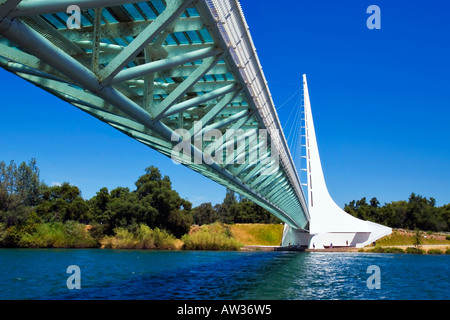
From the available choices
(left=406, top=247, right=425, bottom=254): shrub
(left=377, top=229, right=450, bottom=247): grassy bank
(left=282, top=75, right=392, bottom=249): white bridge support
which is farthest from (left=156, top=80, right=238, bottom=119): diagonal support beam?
(left=377, top=229, right=450, bottom=247): grassy bank

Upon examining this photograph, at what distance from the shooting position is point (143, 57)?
8.97 m

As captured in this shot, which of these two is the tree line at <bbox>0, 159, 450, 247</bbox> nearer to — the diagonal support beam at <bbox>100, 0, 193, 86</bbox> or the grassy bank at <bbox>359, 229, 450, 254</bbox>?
the grassy bank at <bbox>359, 229, 450, 254</bbox>

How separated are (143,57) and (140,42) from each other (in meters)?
2.88

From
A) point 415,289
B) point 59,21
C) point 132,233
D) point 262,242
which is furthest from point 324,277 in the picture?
point 262,242

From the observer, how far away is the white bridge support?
2453 inches

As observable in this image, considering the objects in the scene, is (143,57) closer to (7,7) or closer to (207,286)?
(7,7)

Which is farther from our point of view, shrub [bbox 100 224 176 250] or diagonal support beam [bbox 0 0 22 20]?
shrub [bbox 100 224 176 250]

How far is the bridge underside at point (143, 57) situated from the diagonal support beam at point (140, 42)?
0.7 inches

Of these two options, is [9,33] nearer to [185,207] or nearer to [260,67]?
[260,67]

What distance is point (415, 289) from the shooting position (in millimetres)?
19203

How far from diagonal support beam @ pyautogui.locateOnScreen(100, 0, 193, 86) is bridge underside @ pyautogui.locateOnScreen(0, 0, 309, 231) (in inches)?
0.7

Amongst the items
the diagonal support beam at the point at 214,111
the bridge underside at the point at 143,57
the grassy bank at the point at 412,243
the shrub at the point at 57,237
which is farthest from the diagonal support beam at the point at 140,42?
the grassy bank at the point at 412,243

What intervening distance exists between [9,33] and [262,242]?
7764 centimetres

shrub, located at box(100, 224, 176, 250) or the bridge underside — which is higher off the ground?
the bridge underside
